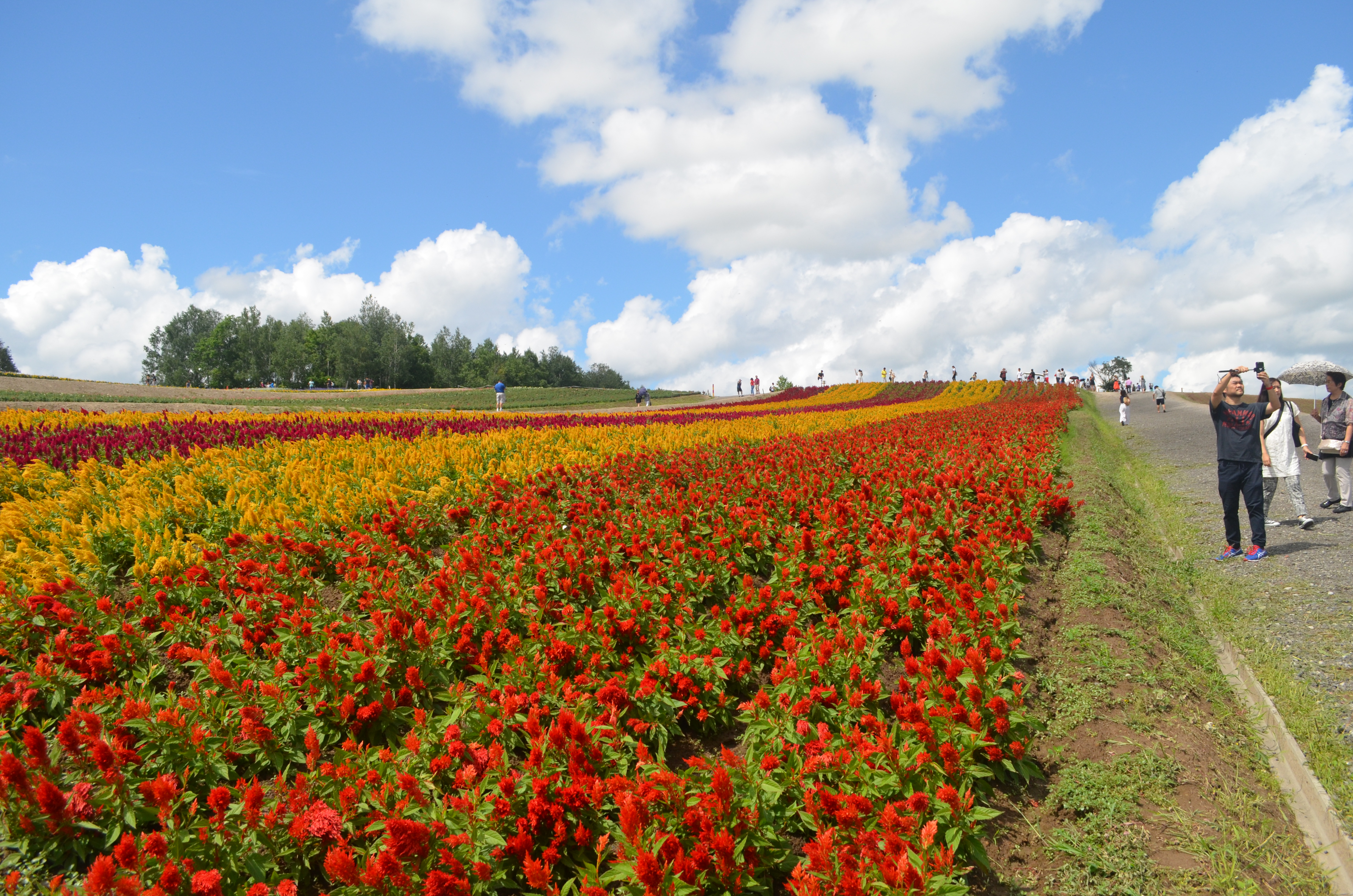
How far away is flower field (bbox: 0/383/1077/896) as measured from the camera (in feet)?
8.12

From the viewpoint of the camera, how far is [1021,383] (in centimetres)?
5269

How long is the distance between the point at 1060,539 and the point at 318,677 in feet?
25.7

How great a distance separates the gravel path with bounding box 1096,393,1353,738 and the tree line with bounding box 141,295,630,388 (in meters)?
89.2

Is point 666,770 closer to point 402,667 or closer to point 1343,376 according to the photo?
point 402,667

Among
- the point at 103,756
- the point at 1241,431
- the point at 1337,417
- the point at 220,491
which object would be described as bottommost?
the point at 103,756

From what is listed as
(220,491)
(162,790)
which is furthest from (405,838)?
(220,491)

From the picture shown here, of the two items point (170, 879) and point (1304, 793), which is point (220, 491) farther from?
point (1304, 793)

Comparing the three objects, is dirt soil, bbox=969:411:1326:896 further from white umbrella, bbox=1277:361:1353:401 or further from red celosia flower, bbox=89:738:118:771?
white umbrella, bbox=1277:361:1353:401

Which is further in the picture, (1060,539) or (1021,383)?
(1021,383)

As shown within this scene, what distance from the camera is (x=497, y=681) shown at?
12.2 feet

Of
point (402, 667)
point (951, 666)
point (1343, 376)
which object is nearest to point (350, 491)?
point (402, 667)

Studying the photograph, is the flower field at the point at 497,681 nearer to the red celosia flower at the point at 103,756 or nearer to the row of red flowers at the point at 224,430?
the red celosia flower at the point at 103,756

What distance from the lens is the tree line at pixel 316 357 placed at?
9250 cm

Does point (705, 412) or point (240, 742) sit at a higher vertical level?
point (705, 412)
